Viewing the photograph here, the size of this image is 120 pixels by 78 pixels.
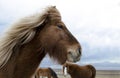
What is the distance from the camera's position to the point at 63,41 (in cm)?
542

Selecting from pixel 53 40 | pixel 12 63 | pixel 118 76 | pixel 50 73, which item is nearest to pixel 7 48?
pixel 12 63

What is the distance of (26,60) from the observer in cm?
551

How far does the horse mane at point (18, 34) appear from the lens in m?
5.50

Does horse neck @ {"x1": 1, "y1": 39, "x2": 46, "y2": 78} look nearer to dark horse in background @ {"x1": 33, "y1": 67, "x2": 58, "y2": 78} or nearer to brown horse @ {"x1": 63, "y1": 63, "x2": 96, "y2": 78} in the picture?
brown horse @ {"x1": 63, "y1": 63, "x2": 96, "y2": 78}

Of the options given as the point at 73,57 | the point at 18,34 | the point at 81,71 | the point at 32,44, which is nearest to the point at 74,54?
the point at 73,57

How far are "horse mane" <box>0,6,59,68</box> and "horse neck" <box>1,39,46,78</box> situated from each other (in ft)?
0.21

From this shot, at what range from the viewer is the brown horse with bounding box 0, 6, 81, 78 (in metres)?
5.42

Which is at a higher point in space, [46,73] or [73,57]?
[73,57]

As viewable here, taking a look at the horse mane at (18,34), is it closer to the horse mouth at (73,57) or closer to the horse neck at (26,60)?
the horse neck at (26,60)

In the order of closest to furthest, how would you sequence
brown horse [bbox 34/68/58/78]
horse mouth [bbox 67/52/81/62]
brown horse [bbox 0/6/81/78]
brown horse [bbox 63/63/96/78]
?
horse mouth [bbox 67/52/81/62] < brown horse [bbox 0/6/81/78] < brown horse [bbox 63/63/96/78] < brown horse [bbox 34/68/58/78]

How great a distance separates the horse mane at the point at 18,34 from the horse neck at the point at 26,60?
63 mm

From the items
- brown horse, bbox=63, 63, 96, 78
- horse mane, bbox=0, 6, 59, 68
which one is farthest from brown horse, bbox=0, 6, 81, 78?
brown horse, bbox=63, 63, 96, 78

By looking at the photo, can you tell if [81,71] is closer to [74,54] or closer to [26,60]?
[26,60]

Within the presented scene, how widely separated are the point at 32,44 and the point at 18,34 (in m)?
0.21
